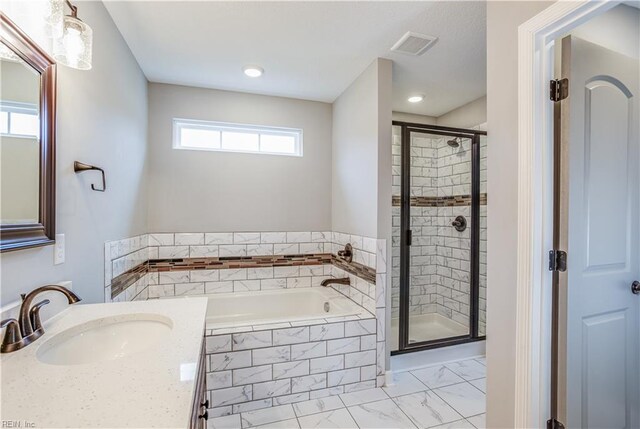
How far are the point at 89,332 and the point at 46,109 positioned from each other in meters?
0.93

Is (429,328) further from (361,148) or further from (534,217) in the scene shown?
(534,217)

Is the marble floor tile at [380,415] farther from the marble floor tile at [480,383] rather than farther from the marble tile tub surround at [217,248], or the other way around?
the marble tile tub surround at [217,248]

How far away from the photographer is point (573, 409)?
1252 millimetres

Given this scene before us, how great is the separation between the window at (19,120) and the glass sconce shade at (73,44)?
228 mm

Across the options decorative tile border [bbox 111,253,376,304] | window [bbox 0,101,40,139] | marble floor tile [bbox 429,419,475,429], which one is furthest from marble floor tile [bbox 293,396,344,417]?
window [bbox 0,101,40,139]

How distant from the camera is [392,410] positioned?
2.04 metres

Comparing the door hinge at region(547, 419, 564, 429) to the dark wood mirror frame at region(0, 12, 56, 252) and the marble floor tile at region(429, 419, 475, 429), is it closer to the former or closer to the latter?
the marble floor tile at region(429, 419, 475, 429)

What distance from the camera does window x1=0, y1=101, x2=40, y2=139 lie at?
3.36 feet

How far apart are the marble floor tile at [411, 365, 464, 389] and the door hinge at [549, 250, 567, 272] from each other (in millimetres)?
1562

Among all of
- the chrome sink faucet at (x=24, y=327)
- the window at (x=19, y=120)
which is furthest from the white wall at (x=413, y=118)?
the chrome sink faucet at (x=24, y=327)

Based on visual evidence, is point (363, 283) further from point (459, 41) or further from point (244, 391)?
point (459, 41)

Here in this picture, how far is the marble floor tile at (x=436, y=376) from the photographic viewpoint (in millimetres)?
2383

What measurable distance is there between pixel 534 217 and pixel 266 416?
195cm

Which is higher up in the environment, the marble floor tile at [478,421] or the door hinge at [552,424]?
the door hinge at [552,424]
